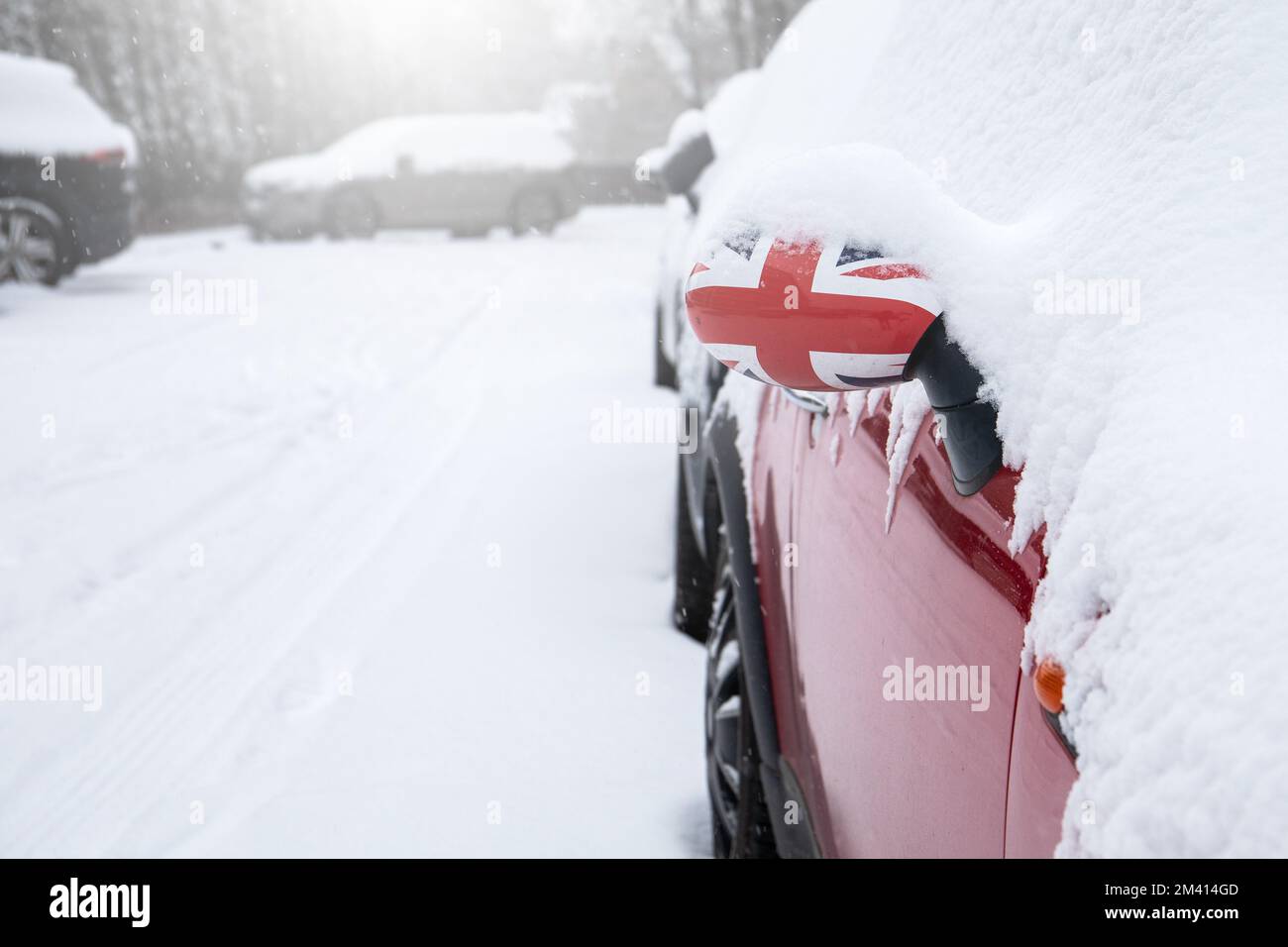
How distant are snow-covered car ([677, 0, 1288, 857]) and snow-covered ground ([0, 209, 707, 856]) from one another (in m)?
1.27

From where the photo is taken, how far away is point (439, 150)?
50.7 ft

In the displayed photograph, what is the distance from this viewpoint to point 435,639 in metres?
3.16

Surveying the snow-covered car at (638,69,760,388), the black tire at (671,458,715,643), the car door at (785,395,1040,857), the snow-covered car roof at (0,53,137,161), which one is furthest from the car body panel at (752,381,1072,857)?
the snow-covered car roof at (0,53,137,161)

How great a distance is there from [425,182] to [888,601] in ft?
49.4

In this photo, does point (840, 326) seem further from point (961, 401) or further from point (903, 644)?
point (903, 644)

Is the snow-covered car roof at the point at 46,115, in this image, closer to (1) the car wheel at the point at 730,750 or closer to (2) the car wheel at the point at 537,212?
(2) the car wheel at the point at 537,212

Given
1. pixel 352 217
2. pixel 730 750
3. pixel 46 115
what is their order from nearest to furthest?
pixel 730 750, pixel 46 115, pixel 352 217

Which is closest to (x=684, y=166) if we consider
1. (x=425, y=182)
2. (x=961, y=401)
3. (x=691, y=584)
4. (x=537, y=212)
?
(x=691, y=584)

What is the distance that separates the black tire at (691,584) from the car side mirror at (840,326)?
218 cm

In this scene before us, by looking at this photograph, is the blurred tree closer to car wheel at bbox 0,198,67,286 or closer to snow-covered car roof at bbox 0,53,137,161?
snow-covered car roof at bbox 0,53,137,161

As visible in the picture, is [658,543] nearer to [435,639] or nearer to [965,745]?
[435,639]

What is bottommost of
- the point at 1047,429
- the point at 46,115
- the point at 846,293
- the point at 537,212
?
the point at 537,212

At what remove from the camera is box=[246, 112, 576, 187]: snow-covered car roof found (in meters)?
14.7
